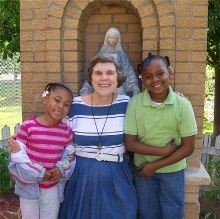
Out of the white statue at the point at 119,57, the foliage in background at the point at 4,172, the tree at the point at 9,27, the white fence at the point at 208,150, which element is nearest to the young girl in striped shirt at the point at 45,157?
the white statue at the point at 119,57

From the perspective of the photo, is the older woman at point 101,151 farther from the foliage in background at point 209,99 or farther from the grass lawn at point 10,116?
the foliage in background at point 209,99

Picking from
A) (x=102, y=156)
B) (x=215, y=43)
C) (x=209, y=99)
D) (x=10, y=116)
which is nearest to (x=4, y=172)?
(x=102, y=156)

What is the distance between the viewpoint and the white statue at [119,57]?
11.2ft

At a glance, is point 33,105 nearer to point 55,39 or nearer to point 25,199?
point 55,39

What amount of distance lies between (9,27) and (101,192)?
4275mm

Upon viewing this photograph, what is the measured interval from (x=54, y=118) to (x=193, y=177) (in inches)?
54.9

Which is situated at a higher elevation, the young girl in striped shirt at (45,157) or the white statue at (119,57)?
the white statue at (119,57)

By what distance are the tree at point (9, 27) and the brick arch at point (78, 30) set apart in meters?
2.79

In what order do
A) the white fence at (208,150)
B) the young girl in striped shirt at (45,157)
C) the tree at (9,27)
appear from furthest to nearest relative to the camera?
the tree at (9,27) < the white fence at (208,150) < the young girl in striped shirt at (45,157)

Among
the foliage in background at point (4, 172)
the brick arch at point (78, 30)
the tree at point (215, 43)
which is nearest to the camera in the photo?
the brick arch at point (78, 30)

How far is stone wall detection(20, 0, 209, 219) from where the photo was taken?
10.9 ft

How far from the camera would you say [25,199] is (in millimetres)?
2850

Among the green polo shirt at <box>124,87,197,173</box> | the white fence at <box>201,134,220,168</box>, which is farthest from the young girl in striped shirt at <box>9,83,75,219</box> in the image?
the white fence at <box>201,134,220,168</box>

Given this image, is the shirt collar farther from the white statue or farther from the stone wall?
the stone wall
